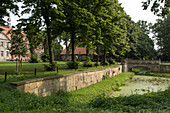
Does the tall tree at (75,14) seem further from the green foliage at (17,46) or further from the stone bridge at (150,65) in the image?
the stone bridge at (150,65)

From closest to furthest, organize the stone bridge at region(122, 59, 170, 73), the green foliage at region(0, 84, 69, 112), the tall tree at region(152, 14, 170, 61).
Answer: the green foliage at region(0, 84, 69, 112) → the stone bridge at region(122, 59, 170, 73) → the tall tree at region(152, 14, 170, 61)

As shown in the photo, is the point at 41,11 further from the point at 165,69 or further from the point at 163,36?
the point at 163,36

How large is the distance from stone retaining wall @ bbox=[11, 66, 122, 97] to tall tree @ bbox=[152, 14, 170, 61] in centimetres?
3976

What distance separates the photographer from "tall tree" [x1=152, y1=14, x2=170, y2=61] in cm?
4788

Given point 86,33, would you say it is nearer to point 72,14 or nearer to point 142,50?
point 72,14

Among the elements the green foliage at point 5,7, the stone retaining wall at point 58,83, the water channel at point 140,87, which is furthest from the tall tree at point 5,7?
the water channel at point 140,87

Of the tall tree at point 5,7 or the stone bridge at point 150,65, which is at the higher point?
the tall tree at point 5,7

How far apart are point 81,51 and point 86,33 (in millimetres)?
35008

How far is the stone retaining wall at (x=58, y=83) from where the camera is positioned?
8.74 metres

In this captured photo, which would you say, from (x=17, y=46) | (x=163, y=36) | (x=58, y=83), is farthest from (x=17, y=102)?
(x=163, y=36)

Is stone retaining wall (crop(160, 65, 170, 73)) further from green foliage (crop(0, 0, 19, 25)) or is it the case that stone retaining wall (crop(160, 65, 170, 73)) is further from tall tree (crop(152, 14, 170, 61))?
green foliage (crop(0, 0, 19, 25))

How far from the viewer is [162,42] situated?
167 ft

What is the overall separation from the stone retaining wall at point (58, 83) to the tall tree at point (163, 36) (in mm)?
39758

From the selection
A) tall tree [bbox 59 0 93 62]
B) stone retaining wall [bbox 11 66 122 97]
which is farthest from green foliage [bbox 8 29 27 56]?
tall tree [bbox 59 0 93 62]
